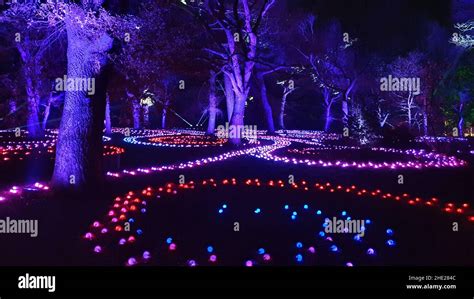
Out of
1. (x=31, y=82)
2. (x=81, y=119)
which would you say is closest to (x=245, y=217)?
(x=81, y=119)

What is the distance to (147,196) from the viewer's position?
8.22m

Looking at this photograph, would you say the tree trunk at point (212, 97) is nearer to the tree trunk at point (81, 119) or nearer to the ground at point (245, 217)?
the ground at point (245, 217)

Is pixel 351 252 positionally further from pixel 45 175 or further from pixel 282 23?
pixel 282 23

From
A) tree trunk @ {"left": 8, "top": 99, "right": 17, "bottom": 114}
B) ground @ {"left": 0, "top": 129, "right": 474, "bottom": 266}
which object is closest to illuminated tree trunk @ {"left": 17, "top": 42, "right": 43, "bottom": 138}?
tree trunk @ {"left": 8, "top": 99, "right": 17, "bottom": 114}

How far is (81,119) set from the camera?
8.27 m

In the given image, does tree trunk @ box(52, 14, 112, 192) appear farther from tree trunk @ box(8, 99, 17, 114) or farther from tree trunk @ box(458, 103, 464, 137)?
tree trunk @ box(458, 103, 464, 137)

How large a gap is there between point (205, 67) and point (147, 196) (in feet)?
53.4

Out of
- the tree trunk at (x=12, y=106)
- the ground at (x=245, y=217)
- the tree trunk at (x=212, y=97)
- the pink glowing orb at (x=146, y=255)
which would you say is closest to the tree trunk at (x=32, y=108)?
the tree trunk at (x=12, y=106)

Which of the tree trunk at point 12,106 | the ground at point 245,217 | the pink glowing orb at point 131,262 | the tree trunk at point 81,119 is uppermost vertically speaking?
the tree trunk at point 12,106

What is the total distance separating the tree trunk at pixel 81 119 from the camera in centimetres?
812

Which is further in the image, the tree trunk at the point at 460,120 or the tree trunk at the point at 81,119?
the tree trunk at the point at 460,120

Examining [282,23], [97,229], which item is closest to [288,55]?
[282,23]

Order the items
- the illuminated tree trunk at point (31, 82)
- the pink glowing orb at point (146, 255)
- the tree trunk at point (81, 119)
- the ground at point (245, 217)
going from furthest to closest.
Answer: the illuminated tree trunk at point (31, 82)
the tree trunk at point (81, 119)
the ground at point (245, 217)
the pink glowing orb at point (146, 255)

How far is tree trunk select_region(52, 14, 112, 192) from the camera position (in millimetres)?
8117
